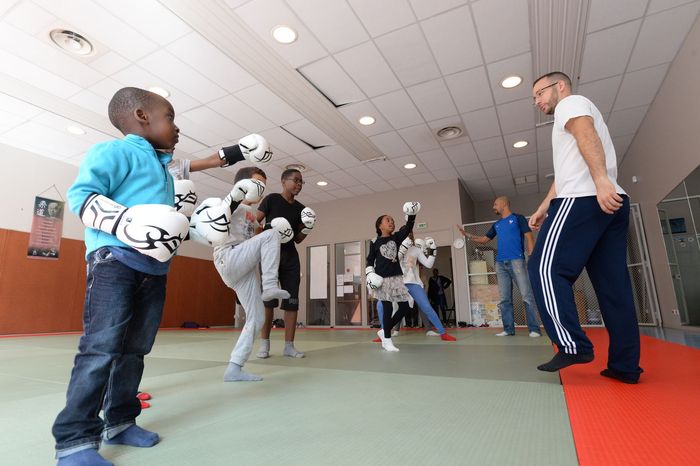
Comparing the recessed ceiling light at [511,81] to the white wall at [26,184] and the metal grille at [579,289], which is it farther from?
the white wall at [26,184]

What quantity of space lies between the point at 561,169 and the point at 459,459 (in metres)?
1.39

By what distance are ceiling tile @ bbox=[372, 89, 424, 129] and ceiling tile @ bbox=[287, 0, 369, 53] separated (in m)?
1.17

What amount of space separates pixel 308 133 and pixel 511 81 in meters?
3.10

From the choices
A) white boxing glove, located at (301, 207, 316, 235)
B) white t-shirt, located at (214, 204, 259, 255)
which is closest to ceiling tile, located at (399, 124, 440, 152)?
white boxing glove, located at (301, 207, 316, 235)

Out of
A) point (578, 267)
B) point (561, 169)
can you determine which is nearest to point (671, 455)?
point (578, 267)

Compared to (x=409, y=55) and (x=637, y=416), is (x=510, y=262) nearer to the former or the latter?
(x=409, y=55)

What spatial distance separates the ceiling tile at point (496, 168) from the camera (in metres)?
7.29

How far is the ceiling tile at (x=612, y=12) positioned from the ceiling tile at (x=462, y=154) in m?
2.88

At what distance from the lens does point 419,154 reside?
268 inches

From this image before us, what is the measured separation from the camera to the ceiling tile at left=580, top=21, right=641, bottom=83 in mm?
3742

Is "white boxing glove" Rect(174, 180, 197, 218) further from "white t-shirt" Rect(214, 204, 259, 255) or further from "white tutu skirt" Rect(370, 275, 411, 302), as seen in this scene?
"white tutu skirt" Rect(370, 275, 411, 302)

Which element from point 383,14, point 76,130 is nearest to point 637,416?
point 383,14

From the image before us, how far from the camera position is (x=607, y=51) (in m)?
4.03

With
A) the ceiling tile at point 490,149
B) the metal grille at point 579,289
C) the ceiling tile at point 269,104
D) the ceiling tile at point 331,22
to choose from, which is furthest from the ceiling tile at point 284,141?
the metal grille at point 579,289
